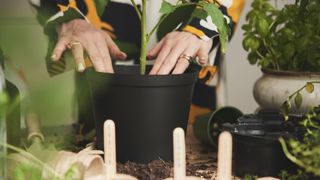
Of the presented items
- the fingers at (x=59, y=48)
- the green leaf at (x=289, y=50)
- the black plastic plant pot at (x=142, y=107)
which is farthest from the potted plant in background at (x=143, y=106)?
the green leaf at (x=289, y=50)

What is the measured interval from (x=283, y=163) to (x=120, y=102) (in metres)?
0.22

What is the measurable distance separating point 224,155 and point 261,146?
84 millimetres

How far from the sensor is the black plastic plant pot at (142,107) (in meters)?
0.58

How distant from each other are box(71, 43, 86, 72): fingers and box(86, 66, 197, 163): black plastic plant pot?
4 centimetres

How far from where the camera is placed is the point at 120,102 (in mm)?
599

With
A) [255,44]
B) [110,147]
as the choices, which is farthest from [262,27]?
[110,147]

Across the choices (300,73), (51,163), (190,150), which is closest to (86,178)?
(51,163)

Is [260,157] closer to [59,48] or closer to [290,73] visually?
[290,73]

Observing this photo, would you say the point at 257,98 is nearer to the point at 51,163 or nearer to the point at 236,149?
the point at 236,149

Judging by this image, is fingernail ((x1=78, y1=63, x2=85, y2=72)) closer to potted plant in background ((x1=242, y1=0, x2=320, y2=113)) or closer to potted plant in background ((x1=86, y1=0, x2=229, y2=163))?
potted plant in background ((x1=86, y1=0, x2=229, y2=163))

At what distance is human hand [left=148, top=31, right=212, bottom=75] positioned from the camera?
677mm

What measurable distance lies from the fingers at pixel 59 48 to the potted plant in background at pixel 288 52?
0.32 metres

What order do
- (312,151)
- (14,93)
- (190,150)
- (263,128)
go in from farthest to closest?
(190,150) < (263,128) < (14,93) < (312,151)

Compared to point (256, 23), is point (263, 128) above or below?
below
